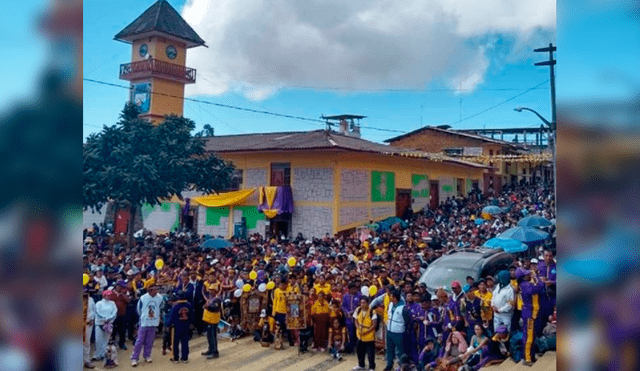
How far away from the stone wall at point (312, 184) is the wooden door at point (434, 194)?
19.0ft

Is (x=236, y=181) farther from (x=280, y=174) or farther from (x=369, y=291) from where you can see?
(x=369, y=291)

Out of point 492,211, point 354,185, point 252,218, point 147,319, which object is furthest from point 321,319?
point 492,211

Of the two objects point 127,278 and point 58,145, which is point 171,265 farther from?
point 58,145

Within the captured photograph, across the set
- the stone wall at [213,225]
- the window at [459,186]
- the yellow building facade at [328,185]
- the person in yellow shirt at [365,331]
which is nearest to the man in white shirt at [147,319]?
the person in yellow shirt at [365,331]

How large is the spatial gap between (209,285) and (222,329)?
1.02 m

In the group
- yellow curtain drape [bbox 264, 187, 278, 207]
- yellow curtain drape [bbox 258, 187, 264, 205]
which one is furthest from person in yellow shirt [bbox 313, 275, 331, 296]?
yellow curtain drape [bbox 258, 187, 264, 205]

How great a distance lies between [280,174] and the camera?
1739 cm

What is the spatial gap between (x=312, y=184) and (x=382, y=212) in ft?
9.77

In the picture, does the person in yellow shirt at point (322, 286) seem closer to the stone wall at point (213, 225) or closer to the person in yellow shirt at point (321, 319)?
the person in yellow shirt at point (321, 319)

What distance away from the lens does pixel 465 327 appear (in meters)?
6.94

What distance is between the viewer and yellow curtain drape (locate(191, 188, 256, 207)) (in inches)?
691

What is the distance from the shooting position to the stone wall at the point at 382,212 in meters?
17.7

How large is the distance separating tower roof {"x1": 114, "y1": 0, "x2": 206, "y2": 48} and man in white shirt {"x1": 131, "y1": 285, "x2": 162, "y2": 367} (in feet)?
38.9

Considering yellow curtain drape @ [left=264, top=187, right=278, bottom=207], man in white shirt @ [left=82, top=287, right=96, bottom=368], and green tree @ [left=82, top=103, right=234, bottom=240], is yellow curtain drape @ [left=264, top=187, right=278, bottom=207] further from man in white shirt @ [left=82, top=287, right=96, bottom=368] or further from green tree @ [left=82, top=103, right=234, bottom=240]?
man in white shirt @ [left=82, top=287, right=96, bottom=368]
